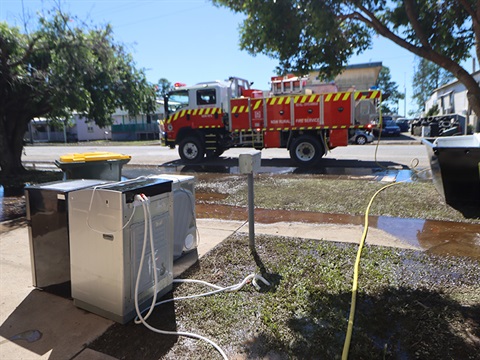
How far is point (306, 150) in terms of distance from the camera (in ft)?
42.7

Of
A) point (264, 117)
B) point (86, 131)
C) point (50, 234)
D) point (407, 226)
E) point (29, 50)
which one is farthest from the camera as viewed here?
point (86, 131)

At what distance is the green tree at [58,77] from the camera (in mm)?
9219

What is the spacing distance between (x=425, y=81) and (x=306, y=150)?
234ft

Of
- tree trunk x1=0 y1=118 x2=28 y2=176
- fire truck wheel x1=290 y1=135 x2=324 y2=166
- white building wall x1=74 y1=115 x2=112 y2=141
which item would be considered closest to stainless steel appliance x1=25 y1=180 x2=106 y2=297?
tree trunk x1=0 y1=118 x2=28 y2=176

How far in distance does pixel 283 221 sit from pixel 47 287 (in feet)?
12.0

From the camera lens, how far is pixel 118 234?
9.49 feet

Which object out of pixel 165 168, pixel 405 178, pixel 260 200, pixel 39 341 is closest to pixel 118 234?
pixel 39 341

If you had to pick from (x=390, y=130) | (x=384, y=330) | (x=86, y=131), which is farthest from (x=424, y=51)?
(x=86, y=131)

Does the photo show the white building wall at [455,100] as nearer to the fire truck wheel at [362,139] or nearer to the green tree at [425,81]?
the fire truck wheel at [362,139]

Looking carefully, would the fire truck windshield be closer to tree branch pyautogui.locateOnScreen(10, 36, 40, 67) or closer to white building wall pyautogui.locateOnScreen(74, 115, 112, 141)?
tree branch pyautogui.locateOnScreen(10, 36, 40, 67)

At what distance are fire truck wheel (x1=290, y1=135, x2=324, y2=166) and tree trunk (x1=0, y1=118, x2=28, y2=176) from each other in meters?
9.03

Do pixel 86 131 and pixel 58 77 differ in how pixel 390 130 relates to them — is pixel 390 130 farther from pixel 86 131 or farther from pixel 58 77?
pixel 86 131

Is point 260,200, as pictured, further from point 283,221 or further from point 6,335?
point 6,335

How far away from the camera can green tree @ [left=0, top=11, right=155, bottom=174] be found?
363 inches
